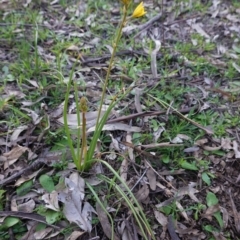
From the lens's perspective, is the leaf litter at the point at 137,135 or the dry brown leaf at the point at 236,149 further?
the dry brown leaf at the point at 236,149

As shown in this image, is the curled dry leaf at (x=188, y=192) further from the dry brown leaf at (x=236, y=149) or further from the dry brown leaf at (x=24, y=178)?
the dry brown leaf at (x=24, y=178)

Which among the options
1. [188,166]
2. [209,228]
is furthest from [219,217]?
[188,166]

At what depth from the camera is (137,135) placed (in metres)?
1.99

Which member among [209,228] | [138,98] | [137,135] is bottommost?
[209,228]

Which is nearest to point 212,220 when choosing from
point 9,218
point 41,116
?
A: point 9,218

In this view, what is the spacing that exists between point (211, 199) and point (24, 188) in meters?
0.92

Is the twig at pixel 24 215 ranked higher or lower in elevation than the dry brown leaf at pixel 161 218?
higher

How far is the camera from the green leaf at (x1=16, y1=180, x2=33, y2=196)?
1667mm

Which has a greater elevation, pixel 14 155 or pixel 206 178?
pixel 14 155

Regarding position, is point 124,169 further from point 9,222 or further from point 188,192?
point 9,222

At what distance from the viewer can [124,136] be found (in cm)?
199

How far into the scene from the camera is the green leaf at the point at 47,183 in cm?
168

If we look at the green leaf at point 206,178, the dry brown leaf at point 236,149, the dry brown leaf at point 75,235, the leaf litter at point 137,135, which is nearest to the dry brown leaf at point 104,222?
the leaf litter at point 137,135

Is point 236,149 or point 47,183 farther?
point 236,149
